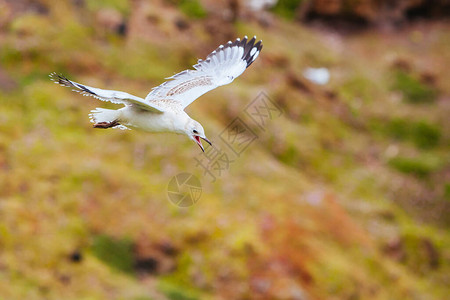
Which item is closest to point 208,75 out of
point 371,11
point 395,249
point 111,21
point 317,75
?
point 111,21

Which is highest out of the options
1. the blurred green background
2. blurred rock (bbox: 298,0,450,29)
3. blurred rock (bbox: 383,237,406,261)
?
blurred rock (bbox: 298,0,450,29)

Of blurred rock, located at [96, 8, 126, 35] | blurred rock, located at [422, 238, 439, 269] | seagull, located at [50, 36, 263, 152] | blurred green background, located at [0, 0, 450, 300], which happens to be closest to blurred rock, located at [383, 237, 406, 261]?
blurred green background, located at [0, 0, 450, 300]

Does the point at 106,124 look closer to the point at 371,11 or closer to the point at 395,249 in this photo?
the point at 395,249

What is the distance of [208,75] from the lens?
26.4 ft

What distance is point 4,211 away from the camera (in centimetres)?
1199

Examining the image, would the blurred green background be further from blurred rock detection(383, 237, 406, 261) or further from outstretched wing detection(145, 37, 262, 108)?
outstretched wing detection(145, 37, 262, 108)

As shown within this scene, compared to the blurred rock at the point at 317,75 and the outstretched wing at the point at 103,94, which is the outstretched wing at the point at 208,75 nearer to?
the outstretched wing at the point at 103,94

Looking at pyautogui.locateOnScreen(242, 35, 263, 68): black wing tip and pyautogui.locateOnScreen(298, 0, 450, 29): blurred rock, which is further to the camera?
pyautogui.locateOnScreen(298, 0, 450, 29): blurred rock

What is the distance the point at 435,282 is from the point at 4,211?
10.2 meters

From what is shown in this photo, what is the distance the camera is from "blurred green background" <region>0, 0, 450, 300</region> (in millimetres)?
12477

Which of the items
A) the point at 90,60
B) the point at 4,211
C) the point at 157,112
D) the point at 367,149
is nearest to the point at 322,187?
the point at 367,149

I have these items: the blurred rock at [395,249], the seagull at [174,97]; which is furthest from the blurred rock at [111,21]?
the seagull at [174,97]

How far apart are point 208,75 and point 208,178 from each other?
631 centimetres

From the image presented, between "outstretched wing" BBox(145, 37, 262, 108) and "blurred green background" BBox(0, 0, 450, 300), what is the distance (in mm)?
5280
